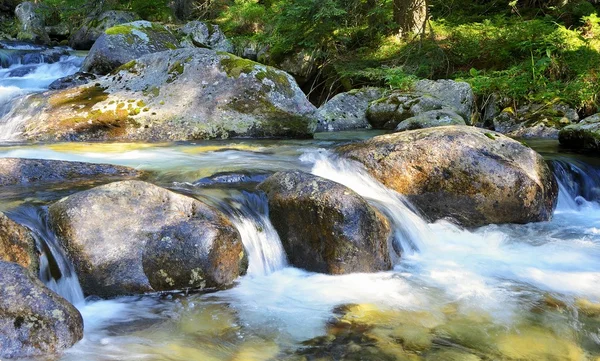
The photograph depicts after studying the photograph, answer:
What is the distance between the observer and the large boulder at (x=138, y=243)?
3627 millimetres

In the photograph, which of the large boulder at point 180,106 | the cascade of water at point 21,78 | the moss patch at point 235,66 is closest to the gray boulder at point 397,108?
the large boulder at point 180,106

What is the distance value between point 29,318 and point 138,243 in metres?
1.08

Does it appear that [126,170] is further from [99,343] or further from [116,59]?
A: [116,59]

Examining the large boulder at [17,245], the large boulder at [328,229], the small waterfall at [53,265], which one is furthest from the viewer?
the large boulder at [328,229]

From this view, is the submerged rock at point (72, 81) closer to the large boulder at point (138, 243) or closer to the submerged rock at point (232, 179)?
the submerged rock at point (232, 179)

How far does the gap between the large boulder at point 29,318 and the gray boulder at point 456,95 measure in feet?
30.0

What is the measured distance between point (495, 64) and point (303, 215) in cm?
1088

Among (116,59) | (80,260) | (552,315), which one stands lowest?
(552,315)

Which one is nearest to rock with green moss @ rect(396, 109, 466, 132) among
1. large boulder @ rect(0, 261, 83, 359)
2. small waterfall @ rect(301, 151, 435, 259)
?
small waterfall @ rect(301, 151, 435, 259)

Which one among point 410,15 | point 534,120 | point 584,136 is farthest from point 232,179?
point 410,15

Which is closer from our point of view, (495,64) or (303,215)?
(303,215)

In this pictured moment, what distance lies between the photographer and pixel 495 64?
44.4ft

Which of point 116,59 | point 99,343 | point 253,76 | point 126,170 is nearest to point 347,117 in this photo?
point 253,76

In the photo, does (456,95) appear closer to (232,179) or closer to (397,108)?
(397,108)
